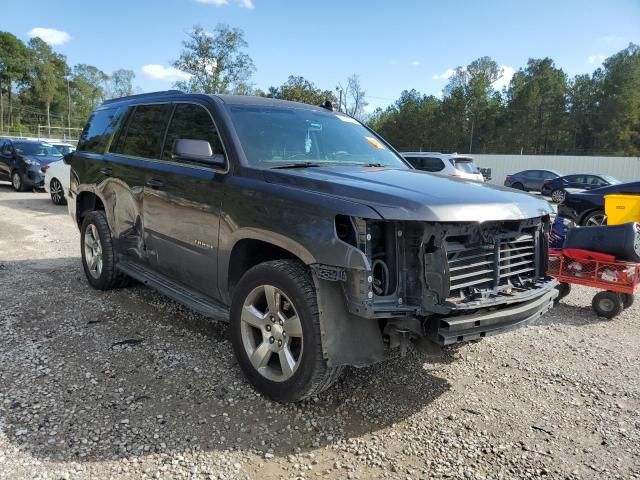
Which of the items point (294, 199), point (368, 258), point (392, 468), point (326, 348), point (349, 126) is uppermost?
point (349, 126)

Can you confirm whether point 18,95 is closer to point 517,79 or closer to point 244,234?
point 517,79

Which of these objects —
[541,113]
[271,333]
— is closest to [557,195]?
[271,333]

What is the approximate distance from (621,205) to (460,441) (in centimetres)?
561

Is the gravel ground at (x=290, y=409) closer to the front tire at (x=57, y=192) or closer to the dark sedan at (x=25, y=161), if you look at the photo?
the front tire at (x=57, y=192)

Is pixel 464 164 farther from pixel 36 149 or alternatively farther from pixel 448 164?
pixel 36 149

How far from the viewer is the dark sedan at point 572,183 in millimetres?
23328

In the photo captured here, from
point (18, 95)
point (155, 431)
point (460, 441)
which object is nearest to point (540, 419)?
point (460, 441)

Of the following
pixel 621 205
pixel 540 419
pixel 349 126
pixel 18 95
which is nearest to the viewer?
pixel 540 419

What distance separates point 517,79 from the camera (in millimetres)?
70688

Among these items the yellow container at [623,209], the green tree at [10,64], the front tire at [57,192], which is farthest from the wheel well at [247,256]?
the green tree at [10,64]

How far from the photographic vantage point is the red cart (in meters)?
5.43

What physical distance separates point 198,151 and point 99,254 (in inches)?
100

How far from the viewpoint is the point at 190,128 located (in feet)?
13.5

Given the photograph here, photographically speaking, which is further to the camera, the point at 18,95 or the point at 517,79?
the point at 18,95
